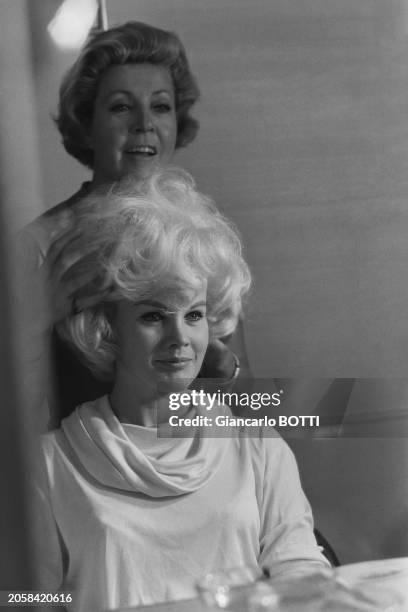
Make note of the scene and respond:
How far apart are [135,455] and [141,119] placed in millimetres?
531

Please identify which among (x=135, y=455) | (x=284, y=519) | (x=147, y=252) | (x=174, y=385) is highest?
(x=147, y=252)

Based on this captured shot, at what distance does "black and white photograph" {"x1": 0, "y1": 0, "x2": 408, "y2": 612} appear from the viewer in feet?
4.97

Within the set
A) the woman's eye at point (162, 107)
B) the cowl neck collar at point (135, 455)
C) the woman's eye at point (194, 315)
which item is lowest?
the cowl neck collar at point (135, 455)

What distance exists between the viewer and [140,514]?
152 centimetres

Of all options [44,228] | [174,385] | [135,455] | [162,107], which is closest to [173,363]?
[174,385]

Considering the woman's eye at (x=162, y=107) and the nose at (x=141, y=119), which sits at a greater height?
the woman's eye at (x=162, y=107)

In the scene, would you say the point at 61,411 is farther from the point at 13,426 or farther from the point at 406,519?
the point at 406,519

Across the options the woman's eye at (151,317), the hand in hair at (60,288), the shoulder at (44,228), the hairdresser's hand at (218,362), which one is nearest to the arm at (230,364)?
the hairdresser's hand at (218,362)

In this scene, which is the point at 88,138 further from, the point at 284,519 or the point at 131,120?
the point at 284,519

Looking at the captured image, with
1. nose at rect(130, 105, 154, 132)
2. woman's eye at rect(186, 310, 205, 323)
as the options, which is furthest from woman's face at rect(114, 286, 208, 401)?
nose at rect(130, 105, 154, 132)

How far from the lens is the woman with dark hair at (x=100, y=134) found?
153 cm

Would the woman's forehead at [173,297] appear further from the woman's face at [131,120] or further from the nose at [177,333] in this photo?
the woman's face at [131,120]

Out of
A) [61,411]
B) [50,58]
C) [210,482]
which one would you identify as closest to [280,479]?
[210,482]

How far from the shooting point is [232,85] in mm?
1566
